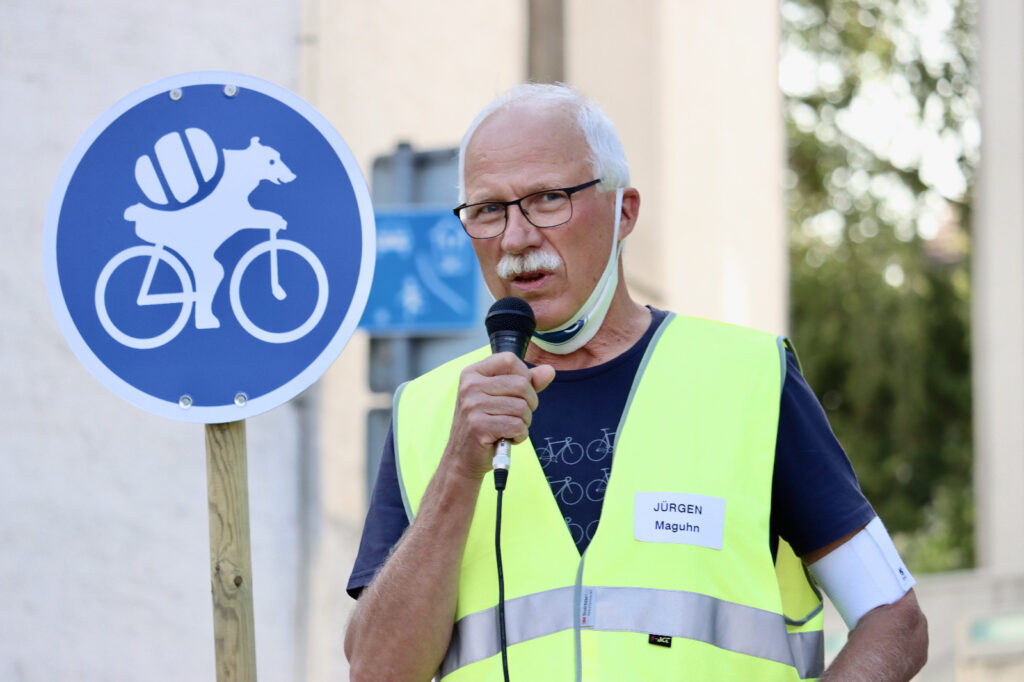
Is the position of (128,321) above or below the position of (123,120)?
below

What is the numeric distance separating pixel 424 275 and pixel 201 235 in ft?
7.33

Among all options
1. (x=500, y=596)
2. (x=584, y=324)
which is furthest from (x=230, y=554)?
(x=584, y=324)

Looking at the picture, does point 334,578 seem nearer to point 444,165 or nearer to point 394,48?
point 444,165

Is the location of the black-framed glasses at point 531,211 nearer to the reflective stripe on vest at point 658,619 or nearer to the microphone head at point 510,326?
the microphone head at point 510,326

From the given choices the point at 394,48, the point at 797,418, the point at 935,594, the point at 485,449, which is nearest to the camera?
the point at 485,449

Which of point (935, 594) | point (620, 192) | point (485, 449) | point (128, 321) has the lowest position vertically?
point (935, 594)

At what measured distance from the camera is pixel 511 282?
2.64 m

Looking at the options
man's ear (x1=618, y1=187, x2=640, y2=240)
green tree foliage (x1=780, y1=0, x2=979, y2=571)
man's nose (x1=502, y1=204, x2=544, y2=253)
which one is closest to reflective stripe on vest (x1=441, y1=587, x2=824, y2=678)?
man's nose (x1=502, y1=204, x2=544, y2=253)

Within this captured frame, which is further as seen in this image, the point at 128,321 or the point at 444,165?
the point at 444,165

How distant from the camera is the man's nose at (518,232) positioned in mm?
2619

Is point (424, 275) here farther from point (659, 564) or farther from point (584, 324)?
point (659, 564)

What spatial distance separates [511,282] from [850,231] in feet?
49.5

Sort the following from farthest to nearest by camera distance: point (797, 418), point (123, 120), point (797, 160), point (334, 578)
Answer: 1. point (797, 160)
2. point (334, 578)
3. point (123, 120)
4. point (797, 418)

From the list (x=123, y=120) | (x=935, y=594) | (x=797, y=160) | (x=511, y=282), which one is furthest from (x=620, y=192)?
(x=797, y=160)
